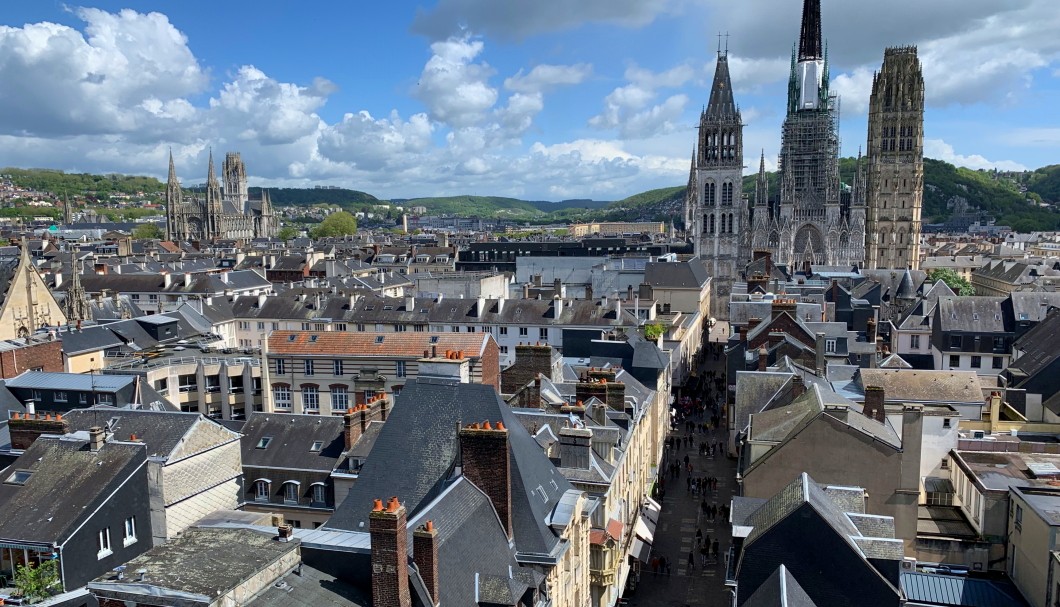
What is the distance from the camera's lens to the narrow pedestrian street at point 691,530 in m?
31.5

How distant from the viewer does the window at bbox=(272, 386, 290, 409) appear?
45031 mm

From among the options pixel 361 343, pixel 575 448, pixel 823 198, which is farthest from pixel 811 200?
pixel 575 448

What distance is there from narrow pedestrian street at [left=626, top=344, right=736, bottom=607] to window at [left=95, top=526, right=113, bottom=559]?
18.6 metres

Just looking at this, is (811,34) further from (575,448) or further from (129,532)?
(129,532)

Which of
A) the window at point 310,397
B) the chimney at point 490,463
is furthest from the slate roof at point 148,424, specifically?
the window at point 310,397

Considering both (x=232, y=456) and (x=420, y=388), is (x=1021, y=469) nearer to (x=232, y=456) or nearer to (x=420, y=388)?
(x=420, y=388)

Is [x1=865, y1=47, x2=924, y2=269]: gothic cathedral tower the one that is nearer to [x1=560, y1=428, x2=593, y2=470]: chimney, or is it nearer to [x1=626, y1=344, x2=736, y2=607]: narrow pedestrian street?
[x1=626, y1=344, x2=736, y2=607]: narrow pedestrian street

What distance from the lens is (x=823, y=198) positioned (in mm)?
127250

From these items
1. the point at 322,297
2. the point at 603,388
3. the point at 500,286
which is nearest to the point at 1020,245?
the point at 500,286

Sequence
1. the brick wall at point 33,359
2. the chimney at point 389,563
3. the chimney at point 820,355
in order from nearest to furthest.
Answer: the chimney at point 389,563 → the brick wall at point 33,359 → the chimney at point 820,355

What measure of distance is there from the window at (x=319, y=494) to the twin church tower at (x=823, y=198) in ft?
321

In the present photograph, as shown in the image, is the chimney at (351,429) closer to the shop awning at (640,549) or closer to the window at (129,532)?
the window at (129,532)

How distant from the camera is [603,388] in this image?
3356cm

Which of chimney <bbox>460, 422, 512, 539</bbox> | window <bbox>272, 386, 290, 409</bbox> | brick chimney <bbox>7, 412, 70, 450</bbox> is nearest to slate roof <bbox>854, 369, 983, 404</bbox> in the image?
chimney <bbox>460, 422, 512, 539</bbox>
